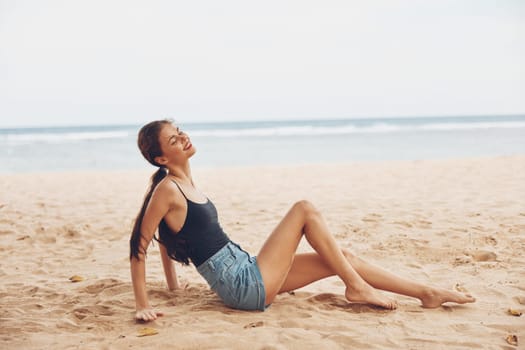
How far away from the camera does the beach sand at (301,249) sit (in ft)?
9.50

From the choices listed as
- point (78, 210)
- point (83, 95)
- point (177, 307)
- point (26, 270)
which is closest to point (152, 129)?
point (177, 307)

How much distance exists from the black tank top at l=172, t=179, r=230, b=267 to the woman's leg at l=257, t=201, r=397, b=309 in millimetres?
310

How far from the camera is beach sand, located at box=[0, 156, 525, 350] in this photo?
2895mm

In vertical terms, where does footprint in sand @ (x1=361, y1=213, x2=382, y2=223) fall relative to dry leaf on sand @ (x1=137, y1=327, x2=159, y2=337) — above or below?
Result: below

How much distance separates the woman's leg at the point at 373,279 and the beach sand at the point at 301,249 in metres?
0.08

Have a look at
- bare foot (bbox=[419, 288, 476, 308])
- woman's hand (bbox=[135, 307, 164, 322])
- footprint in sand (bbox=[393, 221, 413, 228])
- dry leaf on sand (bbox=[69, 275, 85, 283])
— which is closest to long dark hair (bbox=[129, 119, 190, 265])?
woman's hand (bbox=[135, 307, 164, 322])

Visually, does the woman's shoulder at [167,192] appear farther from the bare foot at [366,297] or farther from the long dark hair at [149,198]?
the bare foot at [366,297]

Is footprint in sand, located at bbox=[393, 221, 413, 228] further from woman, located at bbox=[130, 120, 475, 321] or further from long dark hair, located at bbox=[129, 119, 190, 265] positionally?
long dark hair, located at bbox=[129, 119, 190, 265]

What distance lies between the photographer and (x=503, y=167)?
11.1 metres

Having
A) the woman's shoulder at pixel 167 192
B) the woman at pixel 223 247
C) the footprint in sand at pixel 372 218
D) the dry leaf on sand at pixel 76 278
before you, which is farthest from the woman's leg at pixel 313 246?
the footprint in sand at pixel 372 218

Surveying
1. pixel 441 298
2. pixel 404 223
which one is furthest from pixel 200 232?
pixel 404 223

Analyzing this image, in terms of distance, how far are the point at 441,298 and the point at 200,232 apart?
1.55 metres

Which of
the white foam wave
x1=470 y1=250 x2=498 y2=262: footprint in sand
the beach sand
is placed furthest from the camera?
the white foam wave

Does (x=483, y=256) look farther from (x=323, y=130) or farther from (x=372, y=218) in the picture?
(x=323, y=130)
